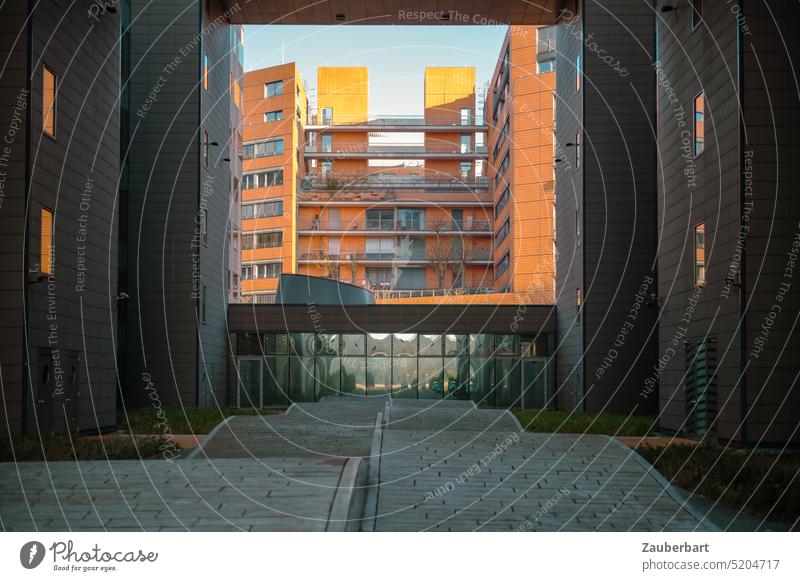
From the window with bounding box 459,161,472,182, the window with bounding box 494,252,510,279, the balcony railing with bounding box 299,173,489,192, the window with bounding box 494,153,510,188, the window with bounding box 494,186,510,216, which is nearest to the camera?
the window with bounding box 494,153,510,188

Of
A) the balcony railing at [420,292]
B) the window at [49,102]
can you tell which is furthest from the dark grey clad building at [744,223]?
the balcony railing at [420,292]

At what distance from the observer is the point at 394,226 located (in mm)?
84875

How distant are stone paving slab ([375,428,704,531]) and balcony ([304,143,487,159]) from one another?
66785 millimetres

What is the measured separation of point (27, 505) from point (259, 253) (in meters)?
70.5

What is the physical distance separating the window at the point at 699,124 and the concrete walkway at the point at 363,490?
8949 millimetres

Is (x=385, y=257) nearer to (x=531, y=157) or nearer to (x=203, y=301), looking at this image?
(x=531, y=157)

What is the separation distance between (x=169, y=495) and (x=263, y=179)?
70462 millimetres

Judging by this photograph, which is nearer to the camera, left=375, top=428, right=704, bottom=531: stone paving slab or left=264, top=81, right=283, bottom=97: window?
left=375, top=428, right=704, bottom=531: stone paving slab

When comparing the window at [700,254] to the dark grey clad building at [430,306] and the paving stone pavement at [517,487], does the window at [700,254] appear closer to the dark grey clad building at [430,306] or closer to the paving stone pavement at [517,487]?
the dark grey clad building at [430,306]

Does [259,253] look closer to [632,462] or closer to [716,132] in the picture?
[716,132]

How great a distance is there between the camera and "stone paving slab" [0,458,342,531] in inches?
479

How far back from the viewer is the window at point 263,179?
8188cm

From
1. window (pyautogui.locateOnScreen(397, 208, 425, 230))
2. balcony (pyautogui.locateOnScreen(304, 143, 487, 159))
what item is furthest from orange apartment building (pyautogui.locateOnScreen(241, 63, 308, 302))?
window (pyautogui.locateOnScreen(397, 208, 425, 230))

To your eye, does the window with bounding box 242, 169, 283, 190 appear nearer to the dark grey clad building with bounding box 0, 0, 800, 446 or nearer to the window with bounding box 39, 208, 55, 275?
the dark grey clad building with bounding box 0, 0, 800, 446
